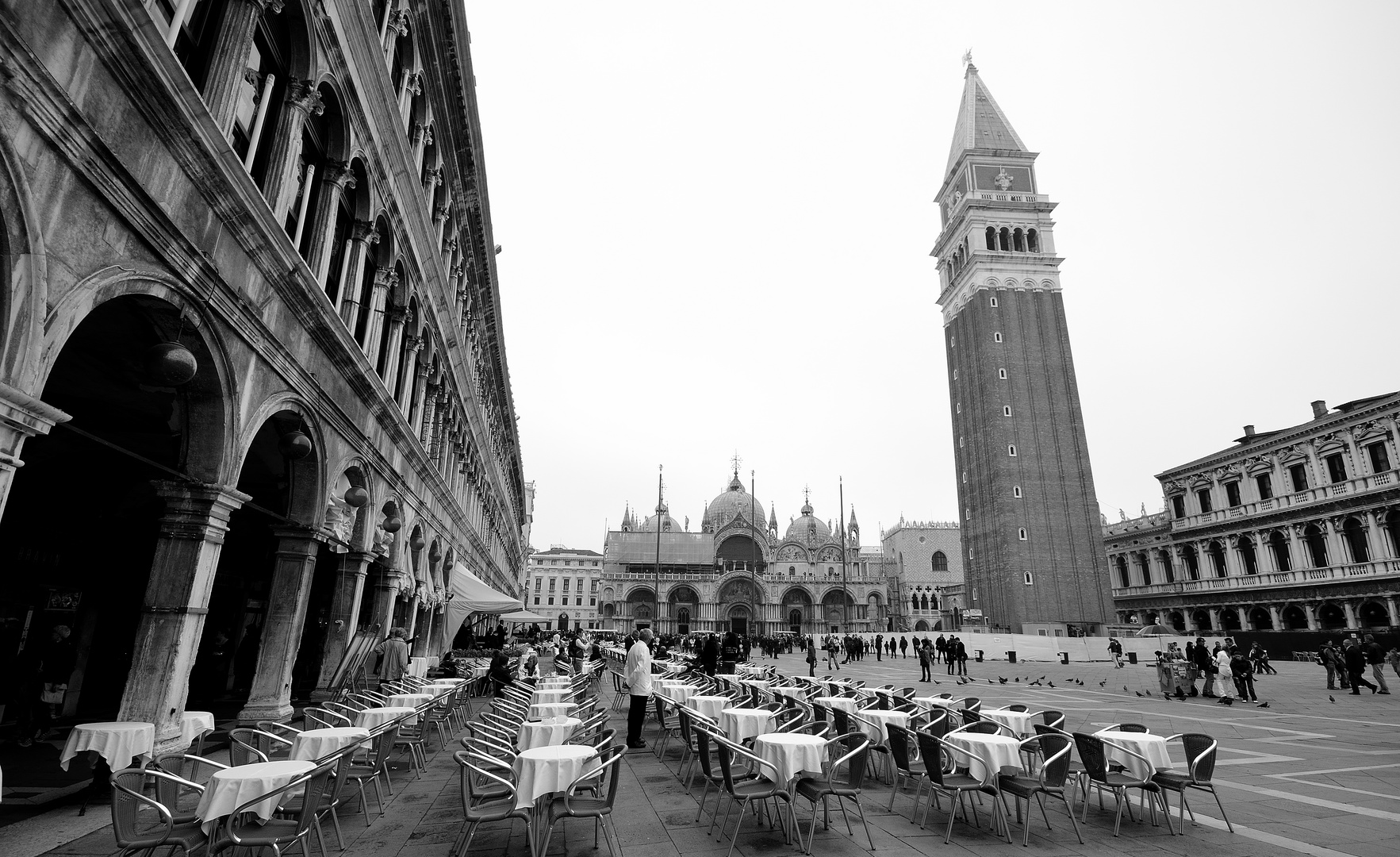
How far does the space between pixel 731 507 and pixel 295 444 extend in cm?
7865

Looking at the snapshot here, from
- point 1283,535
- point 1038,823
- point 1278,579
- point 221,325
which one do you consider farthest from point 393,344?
point 1283,535

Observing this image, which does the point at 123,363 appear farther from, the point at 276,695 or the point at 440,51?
the point at 440,51

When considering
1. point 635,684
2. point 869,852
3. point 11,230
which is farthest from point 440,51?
point 869,852

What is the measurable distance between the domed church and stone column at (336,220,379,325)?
188ft

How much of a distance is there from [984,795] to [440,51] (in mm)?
16274

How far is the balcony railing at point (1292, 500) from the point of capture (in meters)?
37.3

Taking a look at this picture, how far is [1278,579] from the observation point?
4253 cm

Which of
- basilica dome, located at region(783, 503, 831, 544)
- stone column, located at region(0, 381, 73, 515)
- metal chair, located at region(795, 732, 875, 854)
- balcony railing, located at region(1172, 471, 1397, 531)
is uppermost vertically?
basilica dome, located at region(783, 503, 831, 544)

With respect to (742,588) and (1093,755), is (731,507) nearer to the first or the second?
(742,588)

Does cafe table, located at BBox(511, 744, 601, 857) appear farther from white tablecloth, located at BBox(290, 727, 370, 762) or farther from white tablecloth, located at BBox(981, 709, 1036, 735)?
white tablecloth, located at BBox(981, 709, 1036, 735)

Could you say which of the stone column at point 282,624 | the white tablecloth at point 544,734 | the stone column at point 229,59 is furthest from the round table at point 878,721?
the stone column at point 229,59

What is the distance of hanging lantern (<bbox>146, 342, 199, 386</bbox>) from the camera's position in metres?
5.63

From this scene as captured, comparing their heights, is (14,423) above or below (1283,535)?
below

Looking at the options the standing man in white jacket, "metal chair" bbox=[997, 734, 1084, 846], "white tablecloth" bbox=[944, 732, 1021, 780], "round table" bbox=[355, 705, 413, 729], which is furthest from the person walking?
"round table" bbox=[355, 705, 413, 729]
